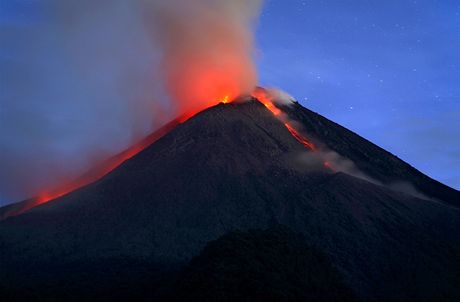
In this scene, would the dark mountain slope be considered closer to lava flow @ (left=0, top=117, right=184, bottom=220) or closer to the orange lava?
the orange lava

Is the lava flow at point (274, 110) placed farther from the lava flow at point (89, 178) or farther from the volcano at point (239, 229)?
the lava flow at point (89, 178)

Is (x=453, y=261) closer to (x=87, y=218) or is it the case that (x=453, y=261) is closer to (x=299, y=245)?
(x=299, y=245)

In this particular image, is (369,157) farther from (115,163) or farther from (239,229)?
(115,163)

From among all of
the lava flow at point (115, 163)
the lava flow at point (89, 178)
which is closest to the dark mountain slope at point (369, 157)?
the lava flow at point (115, 163)

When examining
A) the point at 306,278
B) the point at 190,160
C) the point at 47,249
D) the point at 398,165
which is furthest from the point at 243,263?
the point at 398,165

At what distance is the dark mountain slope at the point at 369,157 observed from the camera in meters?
53.8

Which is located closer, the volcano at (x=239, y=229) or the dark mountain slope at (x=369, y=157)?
the volcano at (x=239, y=229)

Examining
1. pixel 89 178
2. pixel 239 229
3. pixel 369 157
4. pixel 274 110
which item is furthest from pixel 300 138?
pixel 239 229

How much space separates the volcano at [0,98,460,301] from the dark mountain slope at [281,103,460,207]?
10.3 inches

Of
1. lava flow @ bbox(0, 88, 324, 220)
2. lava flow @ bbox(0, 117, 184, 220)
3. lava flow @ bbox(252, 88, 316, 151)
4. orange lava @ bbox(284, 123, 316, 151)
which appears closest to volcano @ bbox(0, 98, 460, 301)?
orange lava @ bbox(284, 123, 316, 151)

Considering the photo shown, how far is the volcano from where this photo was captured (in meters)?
29.9

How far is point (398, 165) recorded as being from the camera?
58.2 metres

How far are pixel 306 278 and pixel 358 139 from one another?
33418 millimetres

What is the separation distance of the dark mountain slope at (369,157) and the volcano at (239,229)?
26cm
